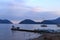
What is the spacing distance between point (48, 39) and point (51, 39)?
1.61 ft

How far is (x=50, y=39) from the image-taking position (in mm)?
25438

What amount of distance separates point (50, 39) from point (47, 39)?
1.49 feet

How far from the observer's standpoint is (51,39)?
25.6 m

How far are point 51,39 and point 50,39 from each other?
0.68 feet

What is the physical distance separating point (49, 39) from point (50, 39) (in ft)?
0.55

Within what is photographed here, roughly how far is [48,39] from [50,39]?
303 mm

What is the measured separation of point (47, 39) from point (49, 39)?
0.33 m

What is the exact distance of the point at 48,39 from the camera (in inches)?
1001

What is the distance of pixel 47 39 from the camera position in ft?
83.4
